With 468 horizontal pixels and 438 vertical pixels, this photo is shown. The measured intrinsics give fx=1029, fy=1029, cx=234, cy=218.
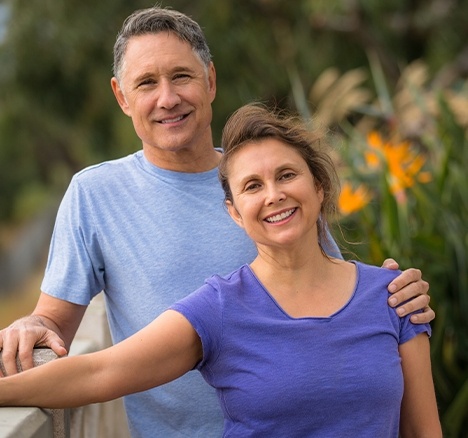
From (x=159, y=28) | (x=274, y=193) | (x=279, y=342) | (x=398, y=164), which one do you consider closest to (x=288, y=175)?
(x=274, y=193)

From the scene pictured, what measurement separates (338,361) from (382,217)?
251 centimetres

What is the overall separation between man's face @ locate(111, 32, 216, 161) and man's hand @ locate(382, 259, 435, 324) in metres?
0.76

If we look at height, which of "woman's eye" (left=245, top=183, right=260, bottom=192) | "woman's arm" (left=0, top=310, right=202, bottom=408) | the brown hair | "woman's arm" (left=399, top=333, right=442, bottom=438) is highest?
the brown hair

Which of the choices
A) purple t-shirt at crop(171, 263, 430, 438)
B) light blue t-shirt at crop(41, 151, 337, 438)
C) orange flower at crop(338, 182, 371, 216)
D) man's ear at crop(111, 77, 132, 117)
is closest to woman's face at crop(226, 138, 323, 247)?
purple t-shirt at crop(171, 263, 430, 438)

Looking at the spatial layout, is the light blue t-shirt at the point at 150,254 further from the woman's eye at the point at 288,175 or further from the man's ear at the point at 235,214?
→ the woman's eye at the point at 288,175

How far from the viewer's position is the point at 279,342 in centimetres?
230

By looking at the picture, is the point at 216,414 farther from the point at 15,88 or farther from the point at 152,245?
the point at 15,88

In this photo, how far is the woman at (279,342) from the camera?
7.44 feet

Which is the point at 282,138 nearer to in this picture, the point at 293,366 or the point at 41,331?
the point at 293,366

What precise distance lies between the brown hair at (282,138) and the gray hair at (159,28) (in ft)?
1.45

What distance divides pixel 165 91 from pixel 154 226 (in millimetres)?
375

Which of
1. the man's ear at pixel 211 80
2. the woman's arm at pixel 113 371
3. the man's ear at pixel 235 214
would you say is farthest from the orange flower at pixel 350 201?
the woman's arm at pixel 113 371

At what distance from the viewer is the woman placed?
2268 millimetres

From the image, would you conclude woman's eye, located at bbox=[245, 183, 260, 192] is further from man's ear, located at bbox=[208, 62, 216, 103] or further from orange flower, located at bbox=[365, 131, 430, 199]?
orange flower, located at bbox=[365, 131, 430, 199]
